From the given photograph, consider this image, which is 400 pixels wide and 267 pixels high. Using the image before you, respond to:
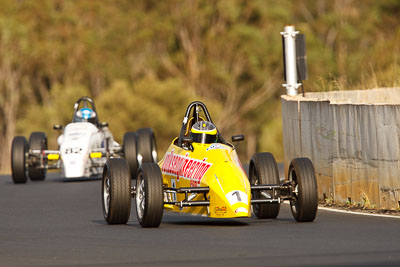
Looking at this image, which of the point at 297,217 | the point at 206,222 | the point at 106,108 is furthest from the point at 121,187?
the point at 106,108

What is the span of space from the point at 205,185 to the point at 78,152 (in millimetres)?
11452

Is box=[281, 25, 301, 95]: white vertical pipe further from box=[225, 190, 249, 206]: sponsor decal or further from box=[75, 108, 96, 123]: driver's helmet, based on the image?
box=[225, 190, 249, 206]: sponsor decal

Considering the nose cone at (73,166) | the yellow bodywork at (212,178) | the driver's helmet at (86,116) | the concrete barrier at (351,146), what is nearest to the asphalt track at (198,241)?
the yellow bodywork at (212,178)

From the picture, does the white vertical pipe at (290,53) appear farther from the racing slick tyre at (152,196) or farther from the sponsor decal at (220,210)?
the sponsor decal at (220,210)

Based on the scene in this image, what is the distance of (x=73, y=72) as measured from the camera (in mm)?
62438

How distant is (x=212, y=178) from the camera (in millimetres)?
13109

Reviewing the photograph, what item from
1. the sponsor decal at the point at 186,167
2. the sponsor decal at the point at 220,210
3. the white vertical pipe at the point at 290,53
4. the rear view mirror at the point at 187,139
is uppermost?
the white vertical pipe at the point at 290,53

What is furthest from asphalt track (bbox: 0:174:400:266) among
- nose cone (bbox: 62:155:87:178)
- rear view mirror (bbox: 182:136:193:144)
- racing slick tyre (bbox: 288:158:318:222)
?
nose cone (bbox: 62:155:87:178)

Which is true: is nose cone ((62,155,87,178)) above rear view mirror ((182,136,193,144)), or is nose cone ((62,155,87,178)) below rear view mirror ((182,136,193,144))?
above

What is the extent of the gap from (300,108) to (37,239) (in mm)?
7059

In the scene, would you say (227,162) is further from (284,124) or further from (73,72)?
(73,72)

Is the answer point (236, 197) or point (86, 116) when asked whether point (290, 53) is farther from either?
point (236, 197)

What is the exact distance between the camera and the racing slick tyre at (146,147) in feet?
82.5

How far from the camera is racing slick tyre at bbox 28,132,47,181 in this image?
83.1 feet
